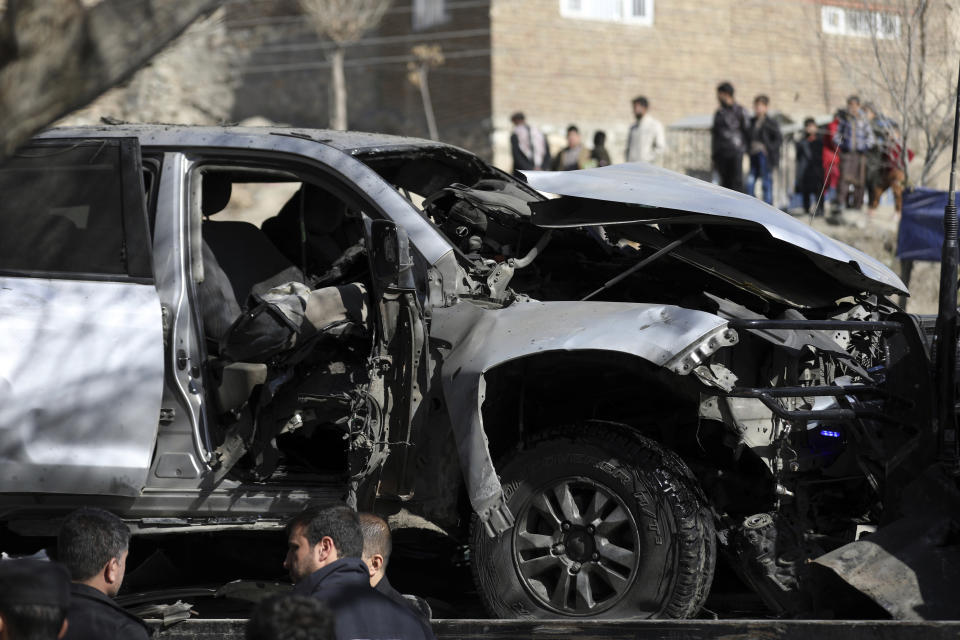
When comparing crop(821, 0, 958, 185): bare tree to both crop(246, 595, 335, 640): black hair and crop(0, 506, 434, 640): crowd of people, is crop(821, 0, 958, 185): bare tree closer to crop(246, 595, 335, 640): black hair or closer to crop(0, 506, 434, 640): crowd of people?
crop(0, 506, 434, 640): crowd of people

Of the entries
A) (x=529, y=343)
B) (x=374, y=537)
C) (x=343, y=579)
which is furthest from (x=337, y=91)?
(x=343, y=579)

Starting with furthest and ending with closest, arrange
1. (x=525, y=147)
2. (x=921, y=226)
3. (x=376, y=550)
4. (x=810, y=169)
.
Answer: (x=525, y=147) → (x=810, y=169) → (x=921, y=226) → (x=376, y=550)

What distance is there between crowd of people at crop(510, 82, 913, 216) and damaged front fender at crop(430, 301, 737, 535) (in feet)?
30.5

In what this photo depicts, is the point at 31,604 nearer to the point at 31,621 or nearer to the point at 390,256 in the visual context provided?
the point at 31,621

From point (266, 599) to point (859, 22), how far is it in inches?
409

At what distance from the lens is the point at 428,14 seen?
25.0 metres

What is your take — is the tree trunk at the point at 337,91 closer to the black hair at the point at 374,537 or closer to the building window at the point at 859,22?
the building window at the point at 859,22

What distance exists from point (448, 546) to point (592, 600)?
1500 mm

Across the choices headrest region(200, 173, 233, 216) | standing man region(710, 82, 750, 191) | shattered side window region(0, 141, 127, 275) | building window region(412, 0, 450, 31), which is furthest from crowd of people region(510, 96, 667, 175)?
shattered side window region(0, 141, 127, 275)

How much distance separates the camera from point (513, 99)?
76.9ft

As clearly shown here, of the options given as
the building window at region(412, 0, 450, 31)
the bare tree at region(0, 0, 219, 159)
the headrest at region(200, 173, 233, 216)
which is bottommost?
the headrest at region(200, 173, 233, 216)

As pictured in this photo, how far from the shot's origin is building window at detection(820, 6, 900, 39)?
35.8 ft

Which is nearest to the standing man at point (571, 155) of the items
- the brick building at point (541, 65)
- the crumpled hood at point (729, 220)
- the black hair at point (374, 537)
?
the brick building at point (541, 65)

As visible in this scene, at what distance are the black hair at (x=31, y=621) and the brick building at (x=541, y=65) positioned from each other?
20039 millimetres
